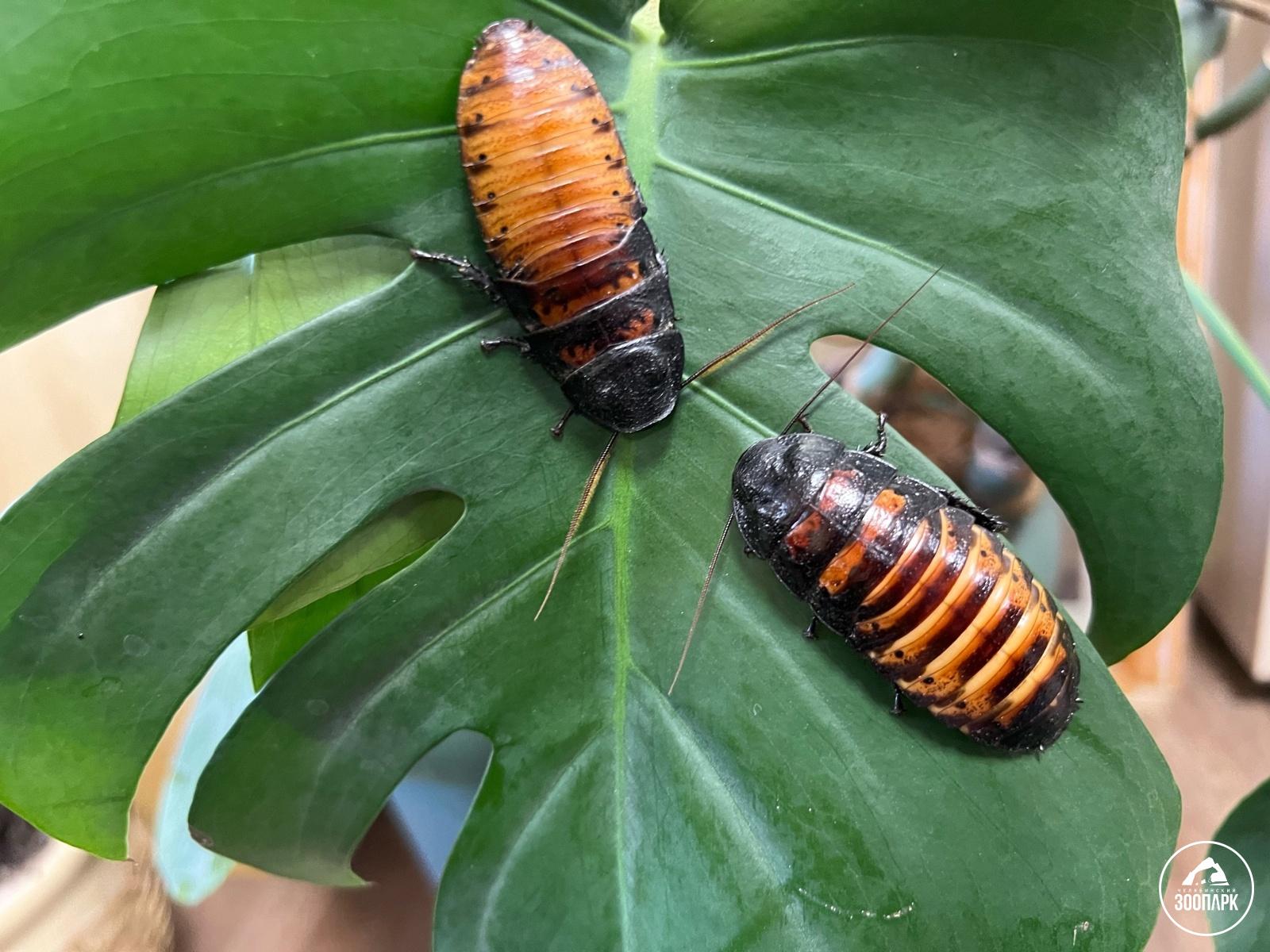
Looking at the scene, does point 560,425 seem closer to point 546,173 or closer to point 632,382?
point 632,382

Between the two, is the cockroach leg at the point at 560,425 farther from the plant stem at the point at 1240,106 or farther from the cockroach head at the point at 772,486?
the plant stem at the point at 1240,106

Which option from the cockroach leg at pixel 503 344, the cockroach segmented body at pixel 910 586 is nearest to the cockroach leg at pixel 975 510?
the cockroach segmented body at pixel 910 586

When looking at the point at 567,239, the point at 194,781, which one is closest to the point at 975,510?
the point at 567,239

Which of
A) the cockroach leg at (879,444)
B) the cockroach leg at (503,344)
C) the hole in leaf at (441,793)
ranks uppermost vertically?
the cockroach leg at (503,344)

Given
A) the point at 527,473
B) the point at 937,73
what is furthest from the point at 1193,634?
the point at 527,473

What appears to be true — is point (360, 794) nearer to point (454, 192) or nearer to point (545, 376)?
point (545, 376)
